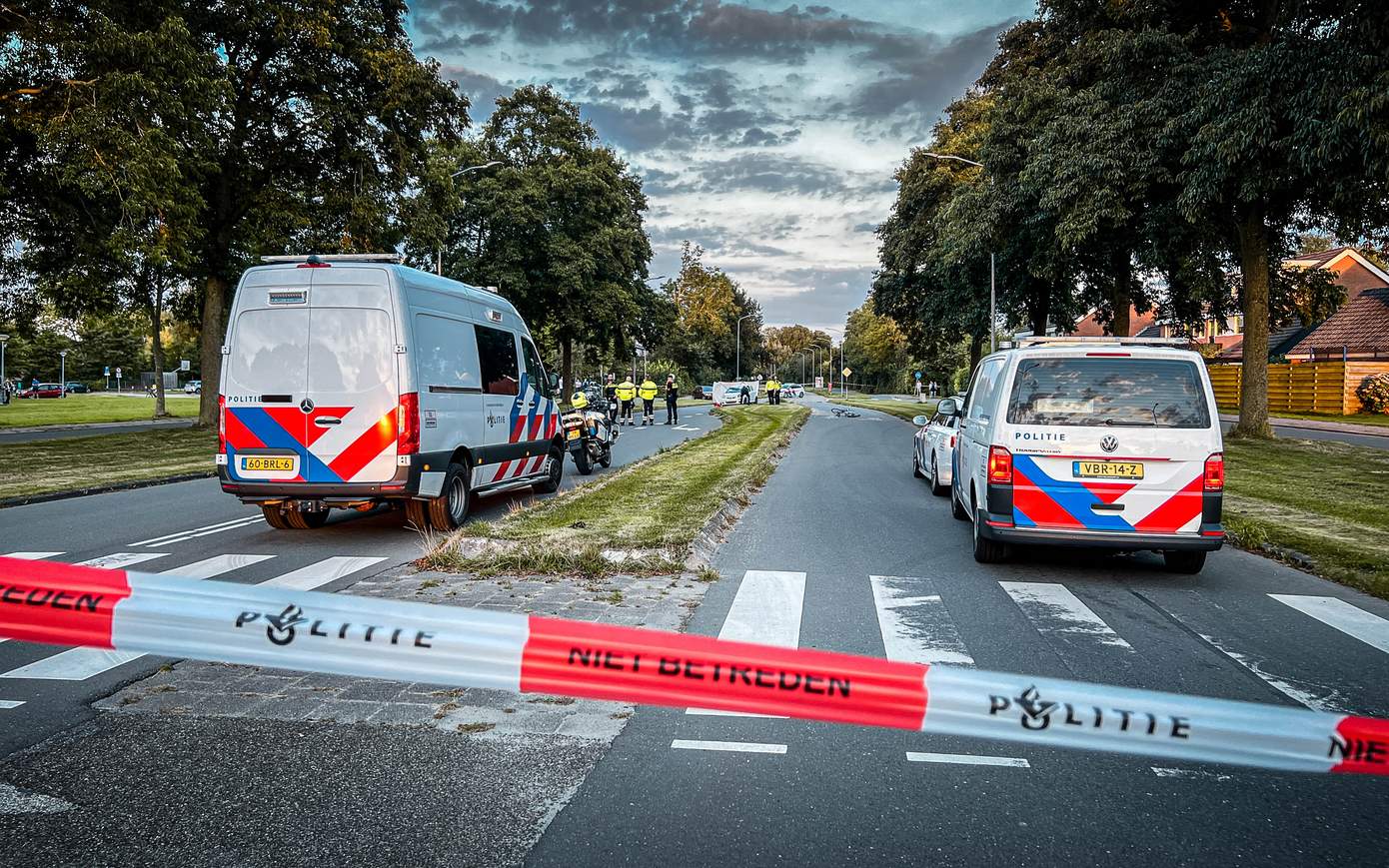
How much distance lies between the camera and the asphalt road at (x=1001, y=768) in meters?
3.04

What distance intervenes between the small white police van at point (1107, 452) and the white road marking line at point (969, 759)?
397cm

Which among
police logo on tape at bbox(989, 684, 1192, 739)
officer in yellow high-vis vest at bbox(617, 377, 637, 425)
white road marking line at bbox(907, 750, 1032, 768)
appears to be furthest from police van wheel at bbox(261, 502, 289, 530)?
officer in yellow high-vis vest at bbox(617, 377, 637, 425)

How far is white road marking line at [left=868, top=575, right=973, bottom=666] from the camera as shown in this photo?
520 centimetres

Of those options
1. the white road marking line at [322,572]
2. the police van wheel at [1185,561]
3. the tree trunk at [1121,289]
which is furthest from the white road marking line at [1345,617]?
the tree trunk at [1121,289]

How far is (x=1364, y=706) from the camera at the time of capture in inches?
175

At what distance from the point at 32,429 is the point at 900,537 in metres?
29.0

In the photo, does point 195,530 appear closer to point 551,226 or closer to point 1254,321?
point 1254,321

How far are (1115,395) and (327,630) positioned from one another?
665cm

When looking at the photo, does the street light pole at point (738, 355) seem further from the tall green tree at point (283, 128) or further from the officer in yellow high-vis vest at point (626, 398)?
the tall green tree at point (283, 128)

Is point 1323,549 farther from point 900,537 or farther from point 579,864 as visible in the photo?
point 579,864

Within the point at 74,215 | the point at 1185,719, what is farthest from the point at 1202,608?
the point at 74,215

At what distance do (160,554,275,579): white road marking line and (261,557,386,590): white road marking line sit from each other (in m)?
0.56

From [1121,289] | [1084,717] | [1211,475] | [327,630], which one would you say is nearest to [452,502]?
[1211,475]

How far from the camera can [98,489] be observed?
43.1ft
